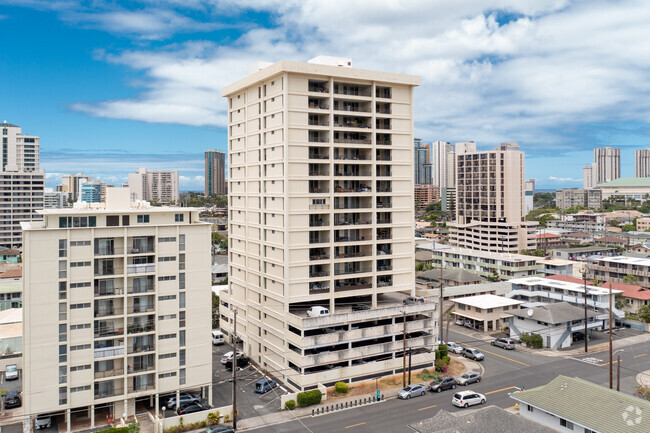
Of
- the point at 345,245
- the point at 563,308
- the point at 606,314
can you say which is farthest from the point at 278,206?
the point at 606,314

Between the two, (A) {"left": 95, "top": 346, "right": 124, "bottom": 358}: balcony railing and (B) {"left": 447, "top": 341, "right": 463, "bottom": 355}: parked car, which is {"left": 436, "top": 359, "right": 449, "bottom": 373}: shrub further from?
(A) {"left": 95, "top": 346, "right": 124, "bottom": 358}: balcony railing

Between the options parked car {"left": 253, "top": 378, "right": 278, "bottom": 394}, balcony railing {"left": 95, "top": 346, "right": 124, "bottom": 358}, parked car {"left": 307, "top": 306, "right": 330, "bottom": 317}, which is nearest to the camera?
balcony railing {"left": 95, "top": 346, "right": 124, "bottom": 358}

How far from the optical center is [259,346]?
59594 millimetres

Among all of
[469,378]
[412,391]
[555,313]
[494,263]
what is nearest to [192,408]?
[412,391]

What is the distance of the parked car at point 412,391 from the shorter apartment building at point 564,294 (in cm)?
3401

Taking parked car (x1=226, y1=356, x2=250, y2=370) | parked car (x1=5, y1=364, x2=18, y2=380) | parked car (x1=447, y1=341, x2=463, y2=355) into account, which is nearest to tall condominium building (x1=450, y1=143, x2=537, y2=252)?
parked car (x1=447, y1=341, x2=463, y2=355)

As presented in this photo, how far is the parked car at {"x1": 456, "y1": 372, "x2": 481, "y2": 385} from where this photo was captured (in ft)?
175

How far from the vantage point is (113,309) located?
Answer: 44625mm

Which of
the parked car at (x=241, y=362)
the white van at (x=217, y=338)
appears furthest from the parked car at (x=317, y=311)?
the white van at (x=217, y=338)

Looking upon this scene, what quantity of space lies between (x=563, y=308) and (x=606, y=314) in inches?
384

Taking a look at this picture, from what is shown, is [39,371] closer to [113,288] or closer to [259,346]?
[113,288]

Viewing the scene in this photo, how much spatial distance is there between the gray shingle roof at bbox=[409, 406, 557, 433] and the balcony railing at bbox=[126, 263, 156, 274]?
1068 inches

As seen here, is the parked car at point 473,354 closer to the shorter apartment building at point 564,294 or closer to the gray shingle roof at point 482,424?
the shorter apartment building at point 564,294

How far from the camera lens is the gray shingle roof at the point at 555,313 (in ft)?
215
